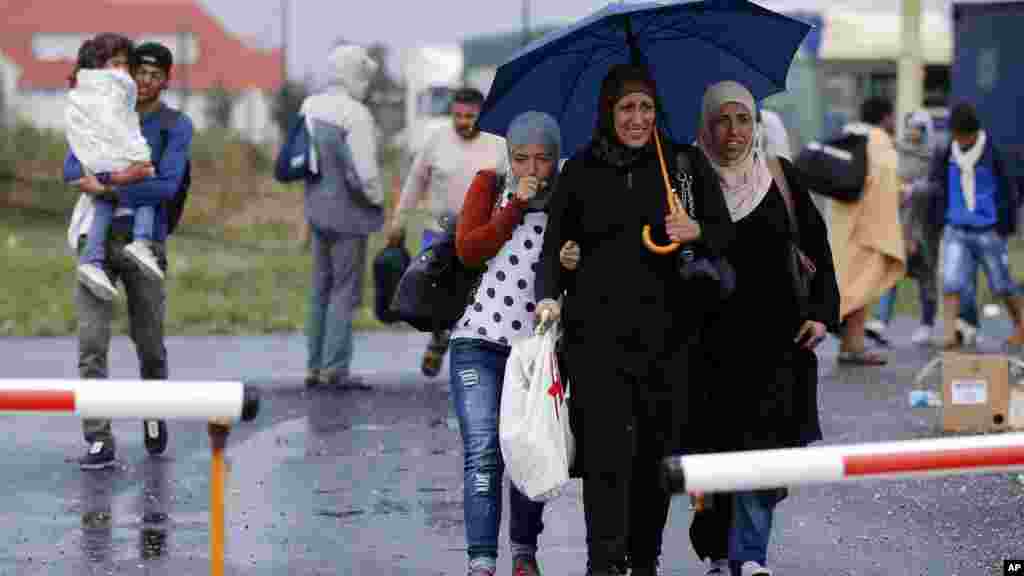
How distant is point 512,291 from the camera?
669 centimetres

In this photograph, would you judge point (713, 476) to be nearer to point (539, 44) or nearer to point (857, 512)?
point (539, 44)

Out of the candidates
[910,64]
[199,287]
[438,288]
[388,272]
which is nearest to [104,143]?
[438,288]

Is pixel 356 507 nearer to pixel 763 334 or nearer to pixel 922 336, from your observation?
pixel 763 334

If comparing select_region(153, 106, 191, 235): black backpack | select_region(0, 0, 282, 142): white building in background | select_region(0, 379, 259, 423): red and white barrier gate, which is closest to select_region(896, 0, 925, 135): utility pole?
select_region(153, 106, 191, 235): black backpack

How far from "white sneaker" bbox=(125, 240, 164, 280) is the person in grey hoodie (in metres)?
2.71

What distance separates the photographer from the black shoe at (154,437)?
9.47 meters

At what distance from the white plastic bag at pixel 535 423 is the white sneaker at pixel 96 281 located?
3026 mm

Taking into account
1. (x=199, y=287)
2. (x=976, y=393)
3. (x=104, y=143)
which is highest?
→ (x=104, y=143)

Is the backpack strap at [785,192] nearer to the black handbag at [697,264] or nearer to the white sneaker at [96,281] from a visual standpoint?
the black handbag at [697,264]

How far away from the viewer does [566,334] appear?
21.4 feet

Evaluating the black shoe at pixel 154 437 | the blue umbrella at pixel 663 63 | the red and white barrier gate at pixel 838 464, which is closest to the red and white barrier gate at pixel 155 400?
the red and white barrier gate at pixel 838 464

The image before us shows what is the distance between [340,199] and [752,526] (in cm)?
551

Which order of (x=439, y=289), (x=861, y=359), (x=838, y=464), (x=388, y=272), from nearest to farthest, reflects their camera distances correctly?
(x=838, y=464) < (x=439, y=289) < (x=388, y=272) < (x=861, y=359)

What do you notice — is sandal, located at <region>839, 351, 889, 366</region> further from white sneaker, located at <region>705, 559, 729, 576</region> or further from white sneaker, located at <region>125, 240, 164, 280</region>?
white sneaker, located at <region>705, 559, 729, 576</region>
